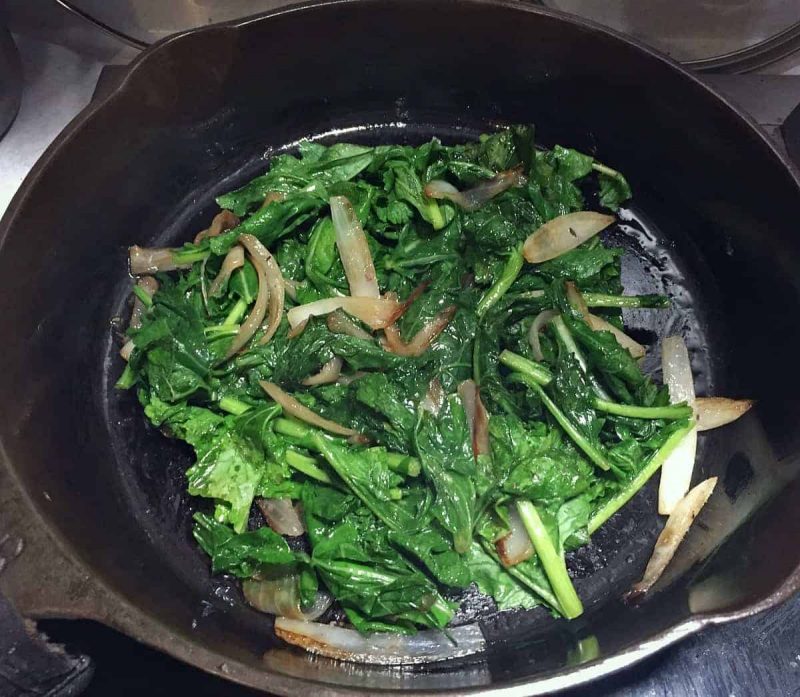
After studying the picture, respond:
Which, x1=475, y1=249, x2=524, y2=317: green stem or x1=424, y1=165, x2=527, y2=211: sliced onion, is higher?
x1=424, y1=165, x2=527, y2=211: sliced onion

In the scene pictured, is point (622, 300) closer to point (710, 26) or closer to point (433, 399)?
point (433, 399)

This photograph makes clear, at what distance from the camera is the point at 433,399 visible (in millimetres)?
2309

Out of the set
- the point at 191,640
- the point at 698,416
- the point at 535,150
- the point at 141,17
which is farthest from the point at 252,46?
the point at 698,416

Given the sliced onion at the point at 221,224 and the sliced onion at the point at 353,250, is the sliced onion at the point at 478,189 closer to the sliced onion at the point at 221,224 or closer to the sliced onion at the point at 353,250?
the sliced onion at the point at 353,250

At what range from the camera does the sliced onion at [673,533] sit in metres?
2.24

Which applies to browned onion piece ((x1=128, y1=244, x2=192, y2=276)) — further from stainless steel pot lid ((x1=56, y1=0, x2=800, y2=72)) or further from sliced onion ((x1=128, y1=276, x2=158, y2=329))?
stainless steel pot lid ((x1=56, y1=0, x2=800, y2=72))

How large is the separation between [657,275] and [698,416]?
69cm

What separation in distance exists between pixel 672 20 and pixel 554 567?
262cm

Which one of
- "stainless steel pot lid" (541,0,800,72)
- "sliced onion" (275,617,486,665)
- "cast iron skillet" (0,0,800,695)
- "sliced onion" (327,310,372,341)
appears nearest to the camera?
"cast iron skillet" (0,0,800,695)

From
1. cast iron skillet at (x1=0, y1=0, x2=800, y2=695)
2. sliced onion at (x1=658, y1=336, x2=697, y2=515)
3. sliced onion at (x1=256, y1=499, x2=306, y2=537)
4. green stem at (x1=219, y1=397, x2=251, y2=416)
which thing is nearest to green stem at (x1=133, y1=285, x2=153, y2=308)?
cast iron skillet at (x1=0, y1=0, x2=800, y2=695)

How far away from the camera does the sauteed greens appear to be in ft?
7.19

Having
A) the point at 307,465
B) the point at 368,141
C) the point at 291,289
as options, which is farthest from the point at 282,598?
the point at 368,141

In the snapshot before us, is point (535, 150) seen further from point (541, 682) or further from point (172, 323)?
point (541, 682)

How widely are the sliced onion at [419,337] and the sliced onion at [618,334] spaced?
57 cm
